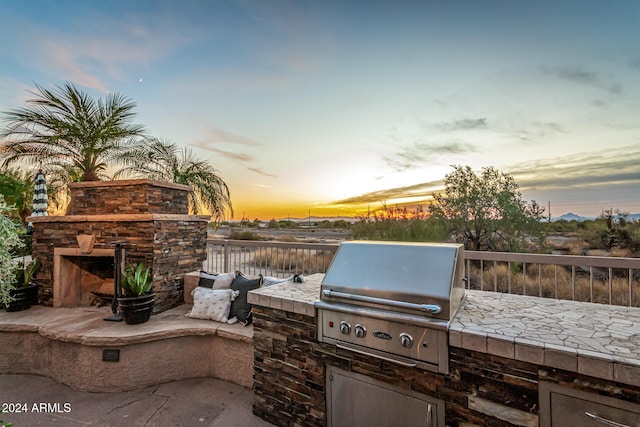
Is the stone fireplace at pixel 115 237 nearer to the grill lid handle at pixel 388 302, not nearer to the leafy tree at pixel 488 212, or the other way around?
the grill lid handle at pixel 388 302

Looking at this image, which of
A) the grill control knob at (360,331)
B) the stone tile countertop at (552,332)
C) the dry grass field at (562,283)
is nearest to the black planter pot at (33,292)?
the stone tile countertop at (552,332)

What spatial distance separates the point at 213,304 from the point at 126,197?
6.42ft

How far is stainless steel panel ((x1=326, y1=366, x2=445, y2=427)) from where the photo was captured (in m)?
1.61

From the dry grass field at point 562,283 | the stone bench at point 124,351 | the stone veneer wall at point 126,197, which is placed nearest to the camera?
the stone bench at point 124,351

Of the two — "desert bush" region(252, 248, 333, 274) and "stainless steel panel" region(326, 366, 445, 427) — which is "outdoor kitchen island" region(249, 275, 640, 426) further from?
"desert bush" region(252, 248, 333, 274)

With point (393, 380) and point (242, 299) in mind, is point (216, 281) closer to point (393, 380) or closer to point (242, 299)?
point (242, 299)

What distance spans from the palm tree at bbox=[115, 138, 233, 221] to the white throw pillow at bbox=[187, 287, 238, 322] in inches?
153

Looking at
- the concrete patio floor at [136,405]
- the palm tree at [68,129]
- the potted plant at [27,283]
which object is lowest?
the concrete patio floor at [136,405]

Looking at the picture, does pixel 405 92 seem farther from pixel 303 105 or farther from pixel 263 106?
pixel 263 106

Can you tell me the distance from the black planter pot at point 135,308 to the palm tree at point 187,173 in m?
3.89

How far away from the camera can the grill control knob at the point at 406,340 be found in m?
1.60

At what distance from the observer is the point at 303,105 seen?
193 inches

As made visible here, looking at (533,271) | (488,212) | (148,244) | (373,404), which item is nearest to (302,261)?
(148,244)

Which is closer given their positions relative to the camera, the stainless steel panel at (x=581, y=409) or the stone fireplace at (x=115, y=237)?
the stainless steel panel at (x=581, y=409)
